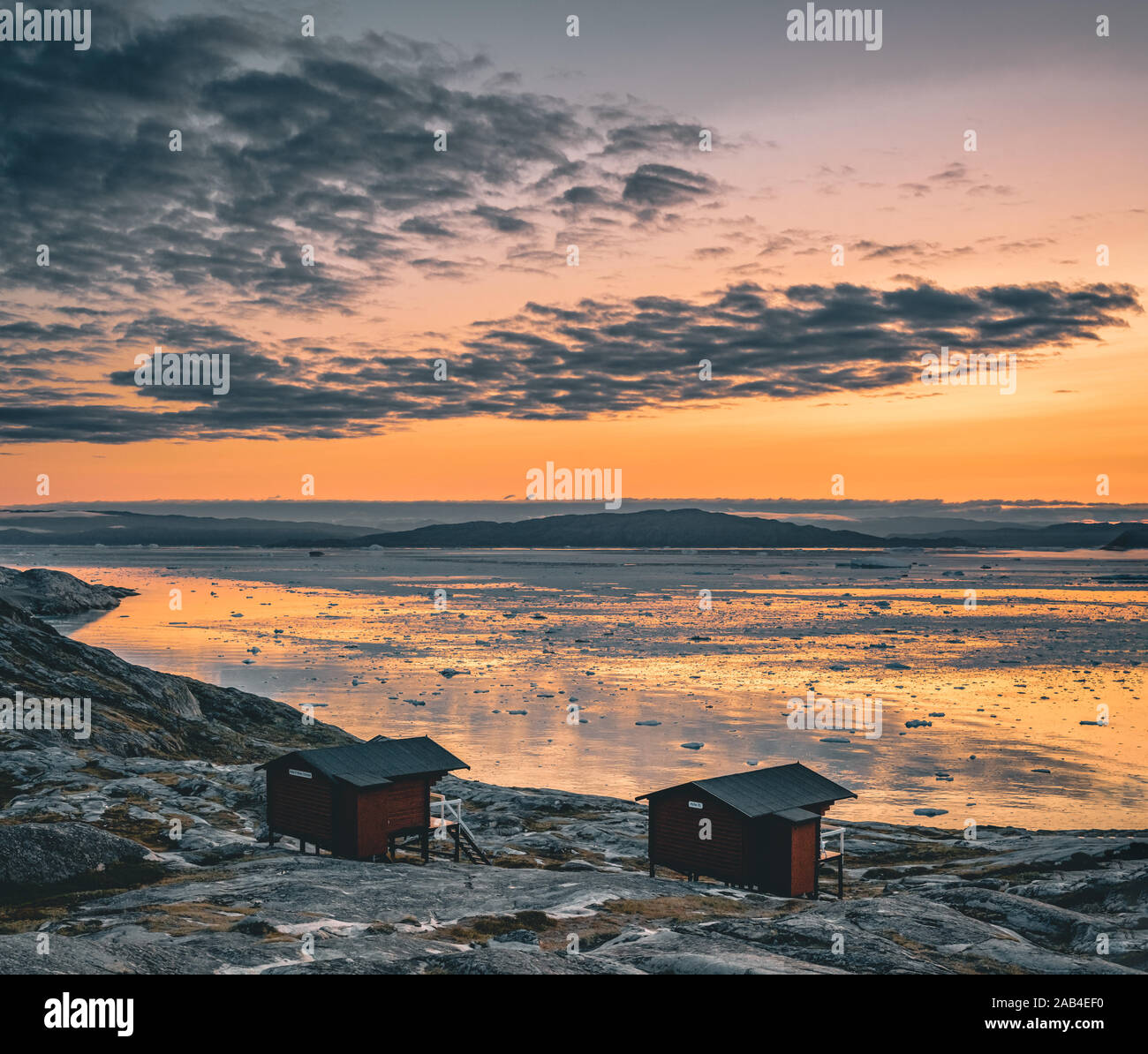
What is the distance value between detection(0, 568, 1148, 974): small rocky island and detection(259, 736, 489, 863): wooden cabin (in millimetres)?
1451

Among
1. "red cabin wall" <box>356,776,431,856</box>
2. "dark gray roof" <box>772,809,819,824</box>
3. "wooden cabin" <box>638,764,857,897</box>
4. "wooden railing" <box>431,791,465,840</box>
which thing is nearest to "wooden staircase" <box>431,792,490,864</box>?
"wooden railing" <box>431,791,465,840</box>

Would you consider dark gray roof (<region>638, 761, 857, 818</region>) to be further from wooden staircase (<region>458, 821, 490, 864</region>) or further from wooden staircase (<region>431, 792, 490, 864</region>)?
wooden staircase (<region>431, 792, 490, 864</region>)

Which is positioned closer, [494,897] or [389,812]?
[494,897]

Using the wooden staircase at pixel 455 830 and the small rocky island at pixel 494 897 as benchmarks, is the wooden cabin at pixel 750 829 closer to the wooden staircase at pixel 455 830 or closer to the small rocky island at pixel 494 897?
the small rocky island at pixel 494 897

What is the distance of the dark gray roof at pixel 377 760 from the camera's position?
112ft

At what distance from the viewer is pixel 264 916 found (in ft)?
81.8

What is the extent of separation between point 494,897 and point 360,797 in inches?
286

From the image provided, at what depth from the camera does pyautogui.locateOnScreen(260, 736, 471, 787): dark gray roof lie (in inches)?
1342

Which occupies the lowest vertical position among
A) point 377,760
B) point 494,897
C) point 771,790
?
point 494,897

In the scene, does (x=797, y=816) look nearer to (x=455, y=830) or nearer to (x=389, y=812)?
(x=455, y=830)

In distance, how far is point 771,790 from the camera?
32.2m

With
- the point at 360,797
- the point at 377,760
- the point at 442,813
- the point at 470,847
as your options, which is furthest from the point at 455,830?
the point at 360,797

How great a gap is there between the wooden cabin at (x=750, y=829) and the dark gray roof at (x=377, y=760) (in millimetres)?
8686
